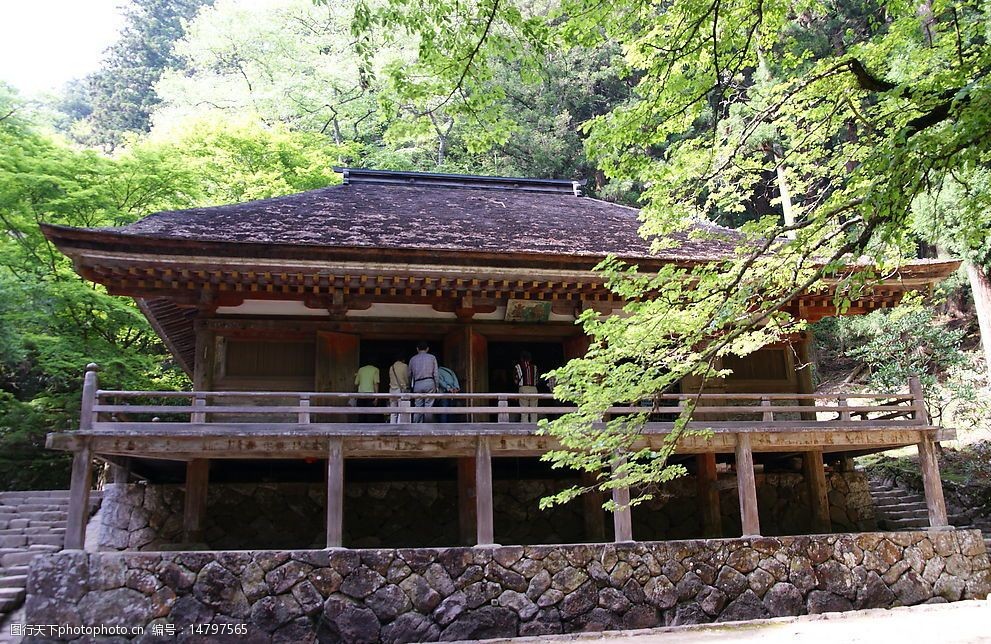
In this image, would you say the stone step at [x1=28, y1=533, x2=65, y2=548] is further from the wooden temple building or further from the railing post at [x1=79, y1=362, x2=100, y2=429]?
the railing post at [x1=79, y1=362, x2=100, y2=429]

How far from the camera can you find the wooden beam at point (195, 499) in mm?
11667

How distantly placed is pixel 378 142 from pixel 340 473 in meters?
23.5

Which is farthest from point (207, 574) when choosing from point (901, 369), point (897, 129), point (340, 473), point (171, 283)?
point (901, 369)

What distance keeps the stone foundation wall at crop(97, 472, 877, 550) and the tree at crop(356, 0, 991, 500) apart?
599 cm

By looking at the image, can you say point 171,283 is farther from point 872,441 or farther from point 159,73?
point 159,73

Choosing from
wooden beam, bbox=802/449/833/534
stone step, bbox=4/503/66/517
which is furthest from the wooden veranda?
stone step, bbox=4/503/66/517

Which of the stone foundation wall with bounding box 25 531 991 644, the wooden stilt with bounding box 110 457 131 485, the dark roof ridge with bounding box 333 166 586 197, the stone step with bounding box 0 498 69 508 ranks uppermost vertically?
the dark roof ridge with bounding box 333 166 586 197

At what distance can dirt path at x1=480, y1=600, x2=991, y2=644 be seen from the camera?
883 centimetres

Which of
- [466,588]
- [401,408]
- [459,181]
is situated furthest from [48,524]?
[459,181]

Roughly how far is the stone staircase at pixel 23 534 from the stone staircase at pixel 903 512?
15.1m

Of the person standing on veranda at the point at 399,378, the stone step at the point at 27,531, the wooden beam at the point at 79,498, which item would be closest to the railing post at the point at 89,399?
the wooden beam at the point at 79,498

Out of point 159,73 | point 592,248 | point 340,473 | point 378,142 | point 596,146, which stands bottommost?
point 340,473

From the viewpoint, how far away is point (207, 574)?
9312 millimetres

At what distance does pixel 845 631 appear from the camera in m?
9.40
